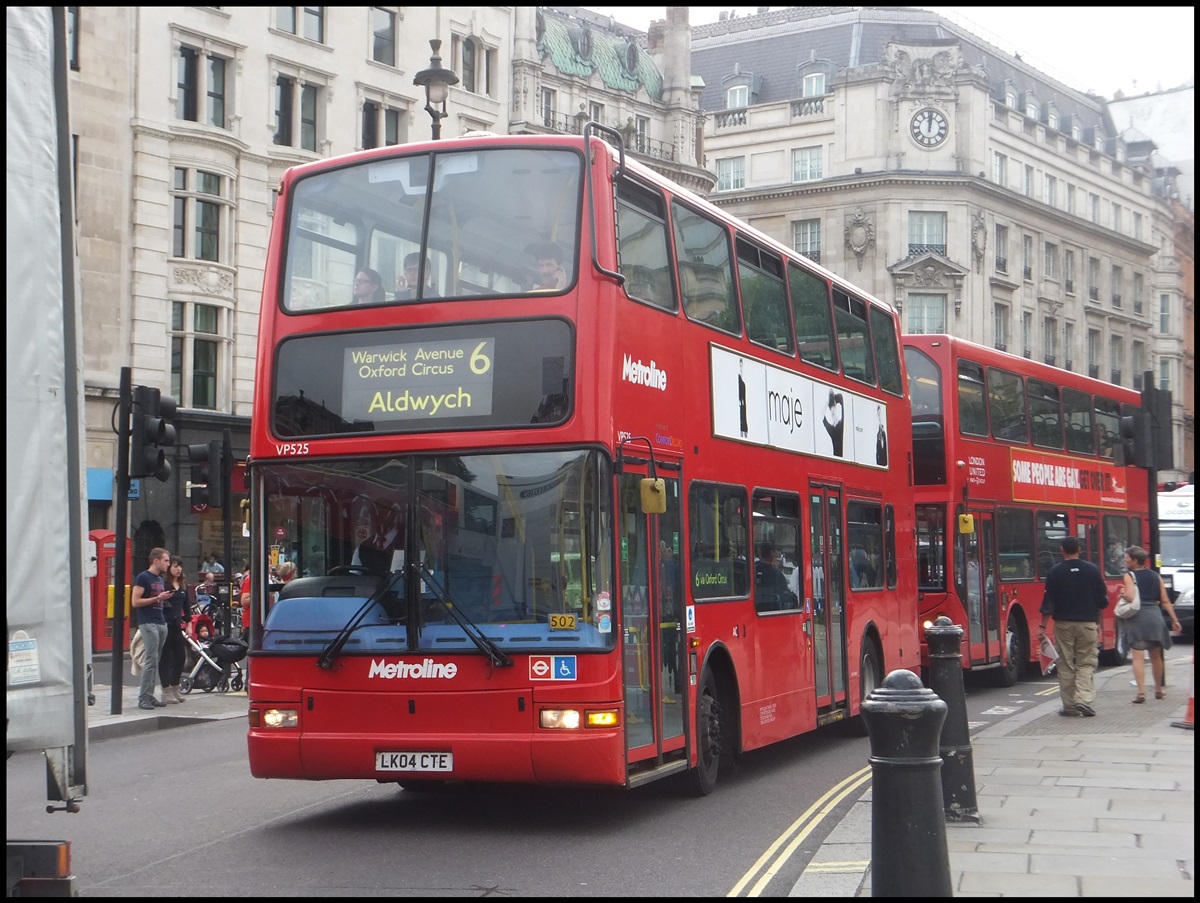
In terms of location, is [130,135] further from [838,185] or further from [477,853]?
[838,185]

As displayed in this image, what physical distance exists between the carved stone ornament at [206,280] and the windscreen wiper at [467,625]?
28072mm

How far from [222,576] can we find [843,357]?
21247 millimetres

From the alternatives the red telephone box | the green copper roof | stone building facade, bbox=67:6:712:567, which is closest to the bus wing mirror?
the red telephone box

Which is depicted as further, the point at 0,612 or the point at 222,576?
the point at 222,576

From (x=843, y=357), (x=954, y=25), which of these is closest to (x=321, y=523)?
(x=843, y=357)

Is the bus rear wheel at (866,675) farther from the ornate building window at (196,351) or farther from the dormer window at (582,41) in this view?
the dormer window at (582,41)

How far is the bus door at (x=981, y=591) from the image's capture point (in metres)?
21.1

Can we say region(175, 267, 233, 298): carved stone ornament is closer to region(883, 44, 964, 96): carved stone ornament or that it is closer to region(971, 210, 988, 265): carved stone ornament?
region(883, 44, 964, 96): carved stone ornament

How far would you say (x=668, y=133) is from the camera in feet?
195

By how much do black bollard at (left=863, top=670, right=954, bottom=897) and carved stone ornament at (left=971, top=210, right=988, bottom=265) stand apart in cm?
6552

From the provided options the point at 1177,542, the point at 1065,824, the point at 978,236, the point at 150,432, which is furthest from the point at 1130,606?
the point at 978,236

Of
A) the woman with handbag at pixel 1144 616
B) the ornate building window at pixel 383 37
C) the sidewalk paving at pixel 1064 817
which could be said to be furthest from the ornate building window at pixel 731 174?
the sidewalk paving at pixel 1064 817

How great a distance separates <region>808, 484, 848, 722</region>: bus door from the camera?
47.9 ft

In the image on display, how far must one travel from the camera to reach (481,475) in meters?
10.0
